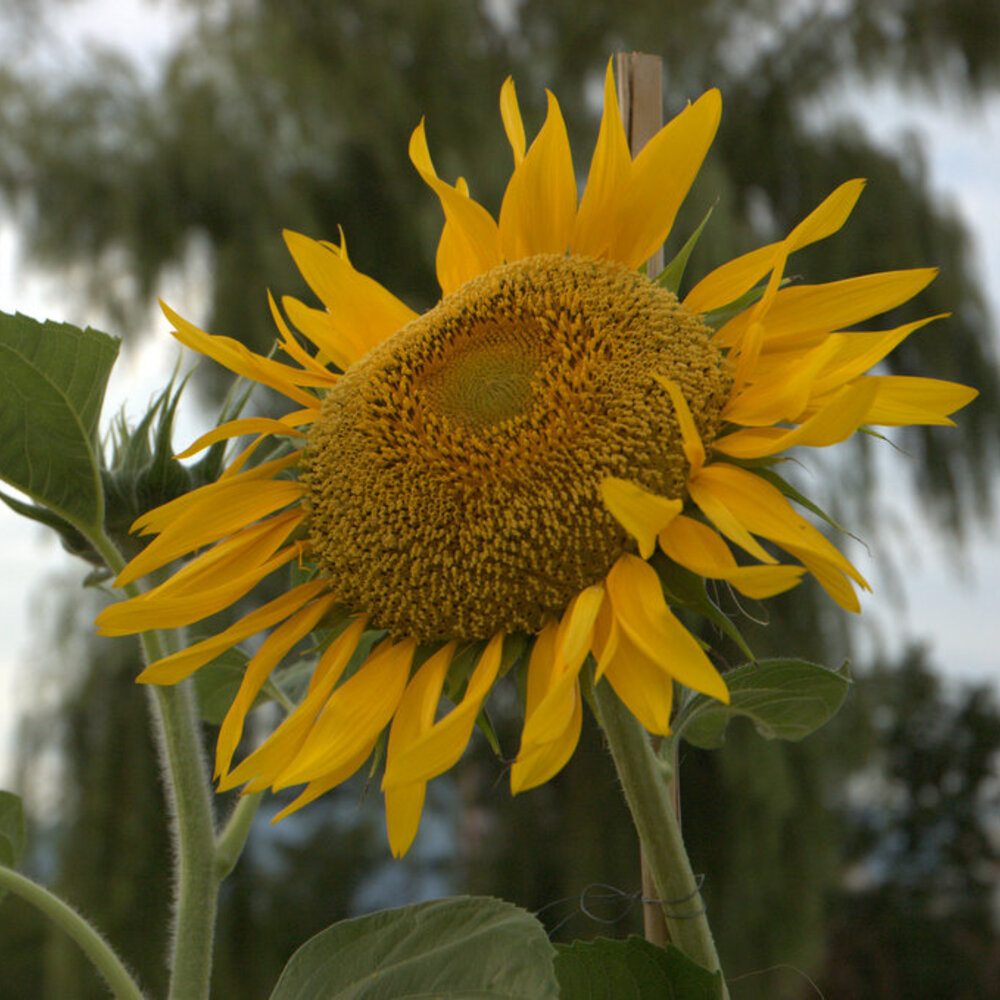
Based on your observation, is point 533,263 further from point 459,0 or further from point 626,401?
point 459,0

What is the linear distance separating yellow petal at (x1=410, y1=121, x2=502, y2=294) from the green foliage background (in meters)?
2.38

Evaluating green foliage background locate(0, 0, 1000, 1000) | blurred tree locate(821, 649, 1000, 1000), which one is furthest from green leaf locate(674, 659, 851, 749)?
blurred tree locate(821, 649, 1000, 1000)

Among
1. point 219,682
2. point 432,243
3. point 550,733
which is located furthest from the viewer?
point 432,243

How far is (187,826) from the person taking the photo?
0.42m

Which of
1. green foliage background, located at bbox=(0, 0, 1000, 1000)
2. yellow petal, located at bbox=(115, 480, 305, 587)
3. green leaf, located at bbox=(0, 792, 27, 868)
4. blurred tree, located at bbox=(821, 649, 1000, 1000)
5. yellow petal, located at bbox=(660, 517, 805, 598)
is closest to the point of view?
yellow petal, located at bbox=(660, 517, 805, 598)

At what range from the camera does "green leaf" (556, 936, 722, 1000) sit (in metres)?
0.33

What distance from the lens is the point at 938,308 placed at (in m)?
3.66

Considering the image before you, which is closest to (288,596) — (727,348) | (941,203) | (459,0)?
(727,348)

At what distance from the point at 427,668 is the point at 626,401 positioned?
101 millimetres

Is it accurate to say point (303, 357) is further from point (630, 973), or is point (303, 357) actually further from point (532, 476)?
point (630, 973)

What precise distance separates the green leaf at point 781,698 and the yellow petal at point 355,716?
10 cm

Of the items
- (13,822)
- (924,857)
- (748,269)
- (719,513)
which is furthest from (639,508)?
(924,857)

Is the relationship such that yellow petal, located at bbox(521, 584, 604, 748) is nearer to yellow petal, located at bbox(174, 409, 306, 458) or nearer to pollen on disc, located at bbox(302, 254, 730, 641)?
pollen on disc, located at bbox(302, 254, 730, 641)

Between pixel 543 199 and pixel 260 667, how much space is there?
0.18 meters
